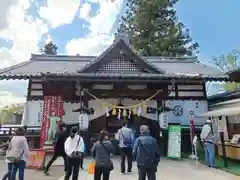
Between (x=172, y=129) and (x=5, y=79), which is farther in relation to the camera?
(x=5, y=79)

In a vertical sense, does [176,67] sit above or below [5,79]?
above

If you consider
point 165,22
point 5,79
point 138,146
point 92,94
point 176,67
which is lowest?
point 138,146

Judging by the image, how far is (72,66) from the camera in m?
16.1

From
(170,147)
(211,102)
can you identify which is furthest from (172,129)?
(211,102)

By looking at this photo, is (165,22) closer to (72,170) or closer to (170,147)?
(170,147)

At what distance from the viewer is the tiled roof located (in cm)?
1292

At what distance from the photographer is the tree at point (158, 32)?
24891 millimetres

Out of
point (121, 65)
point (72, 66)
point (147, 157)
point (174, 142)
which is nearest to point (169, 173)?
point (174, 142)

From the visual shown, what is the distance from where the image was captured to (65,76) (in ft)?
35.9

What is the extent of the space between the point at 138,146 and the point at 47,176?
3900mm

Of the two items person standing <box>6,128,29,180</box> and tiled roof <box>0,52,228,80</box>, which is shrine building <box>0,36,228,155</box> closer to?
tiled roof <box>0,52,228,80</box>

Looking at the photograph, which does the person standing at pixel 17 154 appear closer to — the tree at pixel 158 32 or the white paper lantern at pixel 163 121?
the white paper lantern at pixel 163 121

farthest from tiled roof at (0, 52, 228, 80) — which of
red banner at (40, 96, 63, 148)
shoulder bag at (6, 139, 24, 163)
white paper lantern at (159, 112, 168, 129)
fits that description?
shoulder bag at (6, 139, 24, 163)

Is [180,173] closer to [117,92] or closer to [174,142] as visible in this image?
[174,142]
